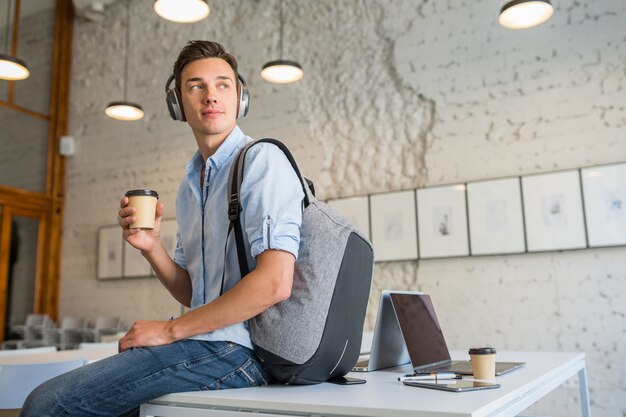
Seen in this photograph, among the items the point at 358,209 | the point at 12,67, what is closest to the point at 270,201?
the point at 358,209

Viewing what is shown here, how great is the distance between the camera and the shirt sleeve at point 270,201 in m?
1.13

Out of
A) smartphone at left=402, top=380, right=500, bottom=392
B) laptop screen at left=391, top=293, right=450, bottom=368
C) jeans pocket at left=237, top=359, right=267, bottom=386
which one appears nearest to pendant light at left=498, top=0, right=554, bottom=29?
laptop screen at left=391, top=293, right=450, bottom=368

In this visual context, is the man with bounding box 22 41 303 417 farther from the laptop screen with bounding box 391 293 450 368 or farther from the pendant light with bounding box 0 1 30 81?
the pendant light with bounding box 0 1 30 81

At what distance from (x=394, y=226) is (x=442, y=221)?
0.49 m

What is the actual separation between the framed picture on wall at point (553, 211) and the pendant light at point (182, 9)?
3113 mm

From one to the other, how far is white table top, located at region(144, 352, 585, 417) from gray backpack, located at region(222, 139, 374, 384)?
56 mm

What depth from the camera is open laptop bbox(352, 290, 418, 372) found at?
157 centimetres

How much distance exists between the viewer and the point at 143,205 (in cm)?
138

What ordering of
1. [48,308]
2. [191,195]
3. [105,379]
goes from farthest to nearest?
[48,308]
[191,195]
[105,379]

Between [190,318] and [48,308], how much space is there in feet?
25.2

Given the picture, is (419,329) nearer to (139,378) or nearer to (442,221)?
(139,378)

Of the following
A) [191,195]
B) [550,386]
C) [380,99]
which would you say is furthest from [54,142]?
[550,386]

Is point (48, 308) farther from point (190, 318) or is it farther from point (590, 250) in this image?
point (190, 318)

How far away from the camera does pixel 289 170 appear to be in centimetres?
123
